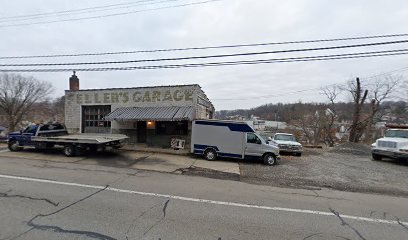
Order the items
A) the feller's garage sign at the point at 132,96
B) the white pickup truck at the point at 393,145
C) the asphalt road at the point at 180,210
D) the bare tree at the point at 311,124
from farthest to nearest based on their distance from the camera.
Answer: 1. the bare tree at the point at 311,124
2. the feller's garage sign at the point at 132,96
3. the white pickup truck at the point at 393,145
4. the asphalt road at the point at 180,210

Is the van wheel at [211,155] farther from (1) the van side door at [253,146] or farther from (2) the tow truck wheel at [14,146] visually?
(2) the tow truck wheel at [14,146]

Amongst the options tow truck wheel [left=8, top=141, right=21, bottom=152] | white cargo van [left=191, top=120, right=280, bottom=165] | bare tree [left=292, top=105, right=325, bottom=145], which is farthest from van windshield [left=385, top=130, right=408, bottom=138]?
bare tree [left=292, top=105, right=325, bottom=145]

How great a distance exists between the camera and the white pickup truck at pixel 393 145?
14.5 metres

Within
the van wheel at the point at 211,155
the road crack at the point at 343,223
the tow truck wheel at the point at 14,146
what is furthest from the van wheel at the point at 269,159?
the tow truck wheel at the point at 14,146

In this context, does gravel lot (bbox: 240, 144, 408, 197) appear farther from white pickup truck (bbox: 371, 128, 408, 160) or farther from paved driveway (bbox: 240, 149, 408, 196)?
white pickup truck (bbox: 371, 128, 408, 160)

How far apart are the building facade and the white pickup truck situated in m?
12.1

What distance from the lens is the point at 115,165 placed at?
11.5m

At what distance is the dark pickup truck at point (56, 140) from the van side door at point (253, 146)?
736 cm

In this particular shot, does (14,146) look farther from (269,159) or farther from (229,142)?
(269,159)

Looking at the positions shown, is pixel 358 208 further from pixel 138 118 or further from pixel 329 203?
pixel 138 118

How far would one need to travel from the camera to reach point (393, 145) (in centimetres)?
→ 1494

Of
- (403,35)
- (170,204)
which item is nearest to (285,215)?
(170,204)

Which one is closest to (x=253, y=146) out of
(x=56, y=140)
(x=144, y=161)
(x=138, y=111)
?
(x=144, y=161)

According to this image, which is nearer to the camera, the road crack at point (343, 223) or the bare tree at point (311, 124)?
the road crack at point (343, 223)
